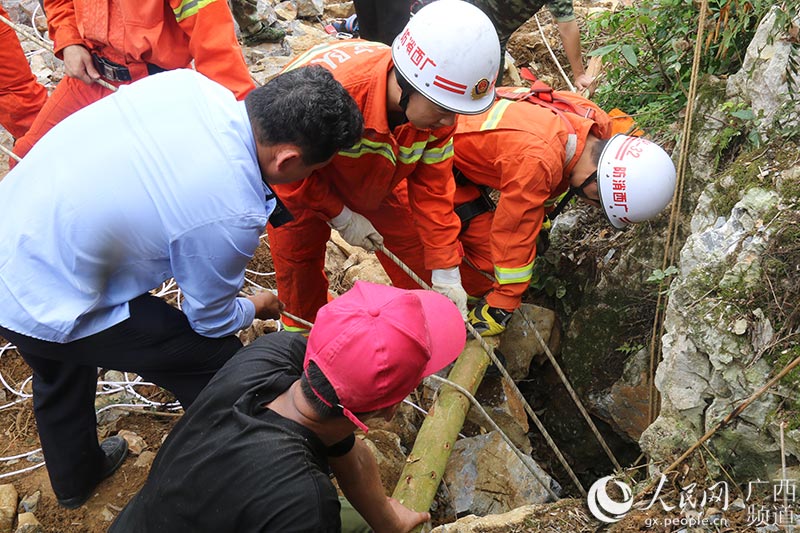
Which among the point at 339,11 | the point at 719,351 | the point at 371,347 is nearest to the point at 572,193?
the point at 719,351

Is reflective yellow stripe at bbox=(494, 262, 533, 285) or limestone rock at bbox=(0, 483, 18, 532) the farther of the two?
reflective yellow stripe at bbox=(494, 262, 533, 285)

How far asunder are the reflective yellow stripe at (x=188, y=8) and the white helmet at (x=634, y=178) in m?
2.07

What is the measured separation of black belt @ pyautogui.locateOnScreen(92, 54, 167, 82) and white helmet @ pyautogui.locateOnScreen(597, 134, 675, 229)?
2.31m

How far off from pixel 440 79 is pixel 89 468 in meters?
2.27

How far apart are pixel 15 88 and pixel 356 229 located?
239 centimetres

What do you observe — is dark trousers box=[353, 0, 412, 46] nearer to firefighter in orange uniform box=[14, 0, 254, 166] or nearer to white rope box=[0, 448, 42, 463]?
firefighter in orange uniform box=[14, 0, 254, 166]

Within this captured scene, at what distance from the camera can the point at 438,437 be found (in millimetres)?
2822

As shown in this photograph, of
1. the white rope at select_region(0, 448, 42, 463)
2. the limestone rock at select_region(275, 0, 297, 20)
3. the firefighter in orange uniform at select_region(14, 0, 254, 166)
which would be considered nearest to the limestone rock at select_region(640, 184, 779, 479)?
the firefighter in orange uniform at select_region(14, 0, 254, 166)

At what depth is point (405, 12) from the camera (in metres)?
5.04

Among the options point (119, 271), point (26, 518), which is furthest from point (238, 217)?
point (26, 518)

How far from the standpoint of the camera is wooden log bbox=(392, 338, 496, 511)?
8.41ft

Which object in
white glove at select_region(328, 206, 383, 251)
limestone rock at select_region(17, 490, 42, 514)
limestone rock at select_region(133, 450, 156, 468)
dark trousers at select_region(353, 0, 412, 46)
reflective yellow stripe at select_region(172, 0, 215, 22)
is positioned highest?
reflective yellow stripe at select_region(172, 0, 215, 22)

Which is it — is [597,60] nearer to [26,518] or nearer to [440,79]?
[440,79]

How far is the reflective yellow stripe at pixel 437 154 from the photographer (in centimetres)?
324
